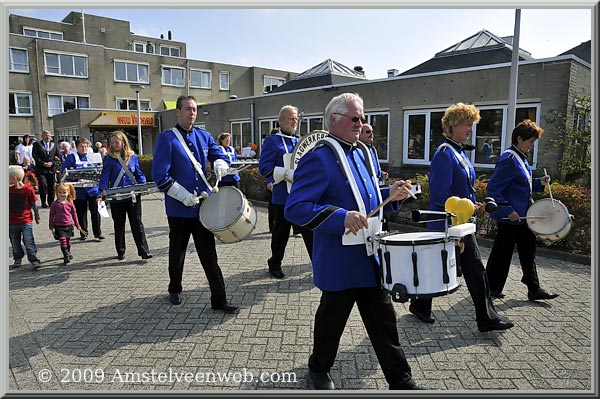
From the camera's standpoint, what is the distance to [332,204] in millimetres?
2785

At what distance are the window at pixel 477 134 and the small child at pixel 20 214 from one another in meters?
9.67

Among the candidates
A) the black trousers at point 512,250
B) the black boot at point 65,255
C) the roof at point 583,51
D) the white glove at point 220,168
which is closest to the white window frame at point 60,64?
the black boot at point 65,255

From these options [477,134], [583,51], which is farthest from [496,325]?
[583,51]

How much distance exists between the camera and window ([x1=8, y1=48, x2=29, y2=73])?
109 ft

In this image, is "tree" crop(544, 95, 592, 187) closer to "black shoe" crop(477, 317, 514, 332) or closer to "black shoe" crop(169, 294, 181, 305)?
"black shoe" crop(477, 317, 514, 332)

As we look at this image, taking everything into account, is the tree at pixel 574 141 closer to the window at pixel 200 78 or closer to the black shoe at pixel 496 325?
the black shoe at pixel 496 325

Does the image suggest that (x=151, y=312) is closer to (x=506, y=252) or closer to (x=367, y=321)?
(x=367, y=321)

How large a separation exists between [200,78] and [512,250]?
42.8m

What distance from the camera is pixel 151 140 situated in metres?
34.1

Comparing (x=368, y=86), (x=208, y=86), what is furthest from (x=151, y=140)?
(x=368, y=86)

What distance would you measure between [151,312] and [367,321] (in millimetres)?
2650

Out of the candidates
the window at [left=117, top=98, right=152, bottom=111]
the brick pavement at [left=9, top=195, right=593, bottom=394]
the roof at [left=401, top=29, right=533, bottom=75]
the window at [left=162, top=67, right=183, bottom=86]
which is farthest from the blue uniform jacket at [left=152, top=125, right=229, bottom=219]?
the window at [left=162, top=67, right=183, bottom=86]

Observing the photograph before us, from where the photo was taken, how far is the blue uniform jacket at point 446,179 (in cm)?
381

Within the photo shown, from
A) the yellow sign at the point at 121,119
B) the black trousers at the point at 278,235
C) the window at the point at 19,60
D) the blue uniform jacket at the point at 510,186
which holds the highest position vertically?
the window at the point at 19,60
